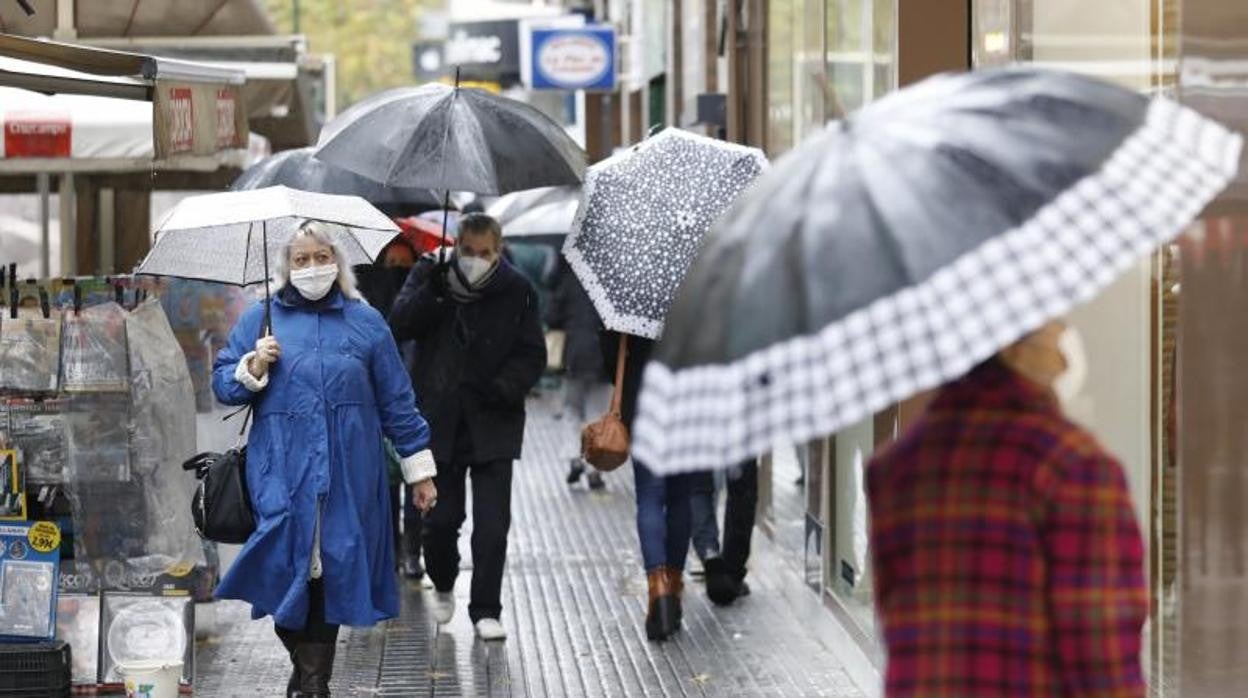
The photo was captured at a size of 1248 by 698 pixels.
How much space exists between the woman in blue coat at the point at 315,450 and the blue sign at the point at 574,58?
59.4 feet

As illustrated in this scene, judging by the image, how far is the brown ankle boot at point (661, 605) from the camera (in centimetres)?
1020

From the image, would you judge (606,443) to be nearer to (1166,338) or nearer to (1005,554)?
(1166,338)

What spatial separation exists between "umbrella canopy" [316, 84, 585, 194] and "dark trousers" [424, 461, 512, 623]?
1407 mm

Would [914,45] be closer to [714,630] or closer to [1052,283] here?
[714,630]

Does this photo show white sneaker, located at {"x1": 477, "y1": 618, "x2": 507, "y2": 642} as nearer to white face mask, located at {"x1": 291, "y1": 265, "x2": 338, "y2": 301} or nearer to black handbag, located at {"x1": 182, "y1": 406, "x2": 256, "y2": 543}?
black handbag, located at {"x1": 182, "y1": 406, "x2": 256, "y2": 543}

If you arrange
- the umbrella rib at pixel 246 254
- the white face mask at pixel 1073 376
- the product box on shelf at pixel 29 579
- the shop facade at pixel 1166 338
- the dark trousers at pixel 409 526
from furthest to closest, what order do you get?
1. the dark trousers at pixel 409 526
2. the umbrella rib at pixel 246 254
3. the product box on shelf at pixel 29 579
4. the white face mask at pixel 1073 376
5. the shop facade at pixel 1166 338

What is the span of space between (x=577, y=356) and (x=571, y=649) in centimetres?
797

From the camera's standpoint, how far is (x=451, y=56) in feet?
114

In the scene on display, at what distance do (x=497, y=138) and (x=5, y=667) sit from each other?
286 centimetres

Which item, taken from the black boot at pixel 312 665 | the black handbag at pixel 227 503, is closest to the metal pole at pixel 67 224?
the black handbag at pixel 227 503

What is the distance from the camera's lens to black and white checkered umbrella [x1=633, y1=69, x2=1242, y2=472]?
11.4ft

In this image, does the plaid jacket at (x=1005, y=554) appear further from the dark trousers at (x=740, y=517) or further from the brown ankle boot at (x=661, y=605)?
the dark trousers at (x=740, y=517)

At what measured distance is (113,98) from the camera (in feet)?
29.8

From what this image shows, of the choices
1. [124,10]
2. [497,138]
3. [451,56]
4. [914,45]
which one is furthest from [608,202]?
[451,56]
